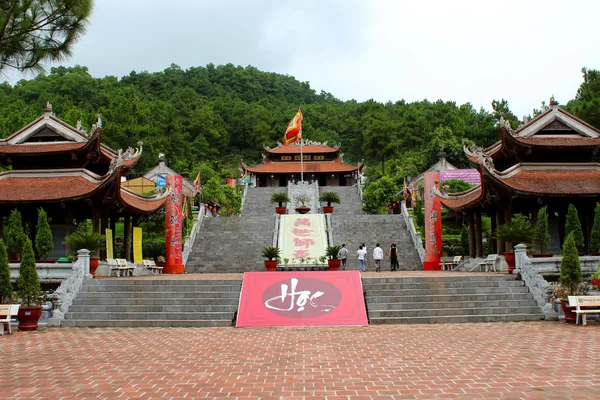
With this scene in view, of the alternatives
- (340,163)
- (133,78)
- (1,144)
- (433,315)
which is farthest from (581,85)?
(133,78)

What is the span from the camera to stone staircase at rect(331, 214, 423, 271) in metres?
24.9

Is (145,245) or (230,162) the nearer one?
(145,245)

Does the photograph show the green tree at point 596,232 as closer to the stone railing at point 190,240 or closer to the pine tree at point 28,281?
the stone railing at point 190,240

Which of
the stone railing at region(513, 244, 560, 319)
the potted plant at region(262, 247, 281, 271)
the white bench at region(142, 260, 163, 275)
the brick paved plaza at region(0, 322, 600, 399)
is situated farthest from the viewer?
the white bench at region(142, 260, 163, 275)

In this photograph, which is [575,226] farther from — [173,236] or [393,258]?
[173,236]

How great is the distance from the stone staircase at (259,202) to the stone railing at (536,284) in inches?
1002

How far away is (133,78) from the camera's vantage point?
8338cm

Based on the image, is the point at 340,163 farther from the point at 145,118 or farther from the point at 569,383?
the point at 569,383

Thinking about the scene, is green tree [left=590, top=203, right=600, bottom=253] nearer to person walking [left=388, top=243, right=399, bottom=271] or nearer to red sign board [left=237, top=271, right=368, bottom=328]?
person walking [left=388, top=243, right=399, bottom=271]

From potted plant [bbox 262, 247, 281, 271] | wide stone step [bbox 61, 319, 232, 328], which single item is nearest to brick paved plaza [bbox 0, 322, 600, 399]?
wide stone step [bbox 61, 319, 232, 328]

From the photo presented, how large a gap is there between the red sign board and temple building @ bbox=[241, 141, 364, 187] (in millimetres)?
39813

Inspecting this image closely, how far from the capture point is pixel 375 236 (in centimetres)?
2769

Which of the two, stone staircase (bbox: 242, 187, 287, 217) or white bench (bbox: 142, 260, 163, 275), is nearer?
white bench (bbox: 142, 260, 163, 275)

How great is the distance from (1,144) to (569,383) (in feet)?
73.8
